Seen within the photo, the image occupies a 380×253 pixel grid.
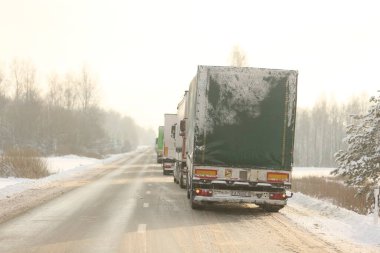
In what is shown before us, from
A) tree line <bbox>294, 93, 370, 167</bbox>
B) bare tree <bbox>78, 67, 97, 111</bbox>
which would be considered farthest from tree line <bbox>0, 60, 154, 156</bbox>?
tree line <bbox>294, 93, 370, 167</bbox>

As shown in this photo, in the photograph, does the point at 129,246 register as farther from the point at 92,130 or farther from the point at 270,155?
the point at 92,130

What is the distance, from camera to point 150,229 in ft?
31.5

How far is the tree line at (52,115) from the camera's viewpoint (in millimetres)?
76125

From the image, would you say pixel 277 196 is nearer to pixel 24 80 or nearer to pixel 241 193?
pixel 241 193

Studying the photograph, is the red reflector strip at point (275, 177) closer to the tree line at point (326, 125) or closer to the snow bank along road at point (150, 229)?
the snow bank along road at point (150, 229)

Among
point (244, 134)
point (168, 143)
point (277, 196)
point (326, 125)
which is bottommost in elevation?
point (277, 196)

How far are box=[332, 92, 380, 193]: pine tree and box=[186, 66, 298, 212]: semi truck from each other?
5619 mm

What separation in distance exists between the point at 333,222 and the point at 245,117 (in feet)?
10.9

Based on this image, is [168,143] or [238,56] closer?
[168,143]

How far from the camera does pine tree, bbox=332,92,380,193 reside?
54.2 feet

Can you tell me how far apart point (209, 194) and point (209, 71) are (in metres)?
3.15

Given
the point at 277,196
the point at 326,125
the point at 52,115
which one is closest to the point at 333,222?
the point at 277,196

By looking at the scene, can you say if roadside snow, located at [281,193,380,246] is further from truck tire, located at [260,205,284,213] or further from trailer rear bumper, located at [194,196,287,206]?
trailer rear bumper, located at [194,196,287,206]

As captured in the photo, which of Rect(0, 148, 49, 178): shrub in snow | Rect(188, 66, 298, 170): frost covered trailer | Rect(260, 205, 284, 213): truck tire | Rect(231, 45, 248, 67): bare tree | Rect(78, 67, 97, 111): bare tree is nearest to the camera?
Rect(188, 66, 298, 170): frost covered trailer
